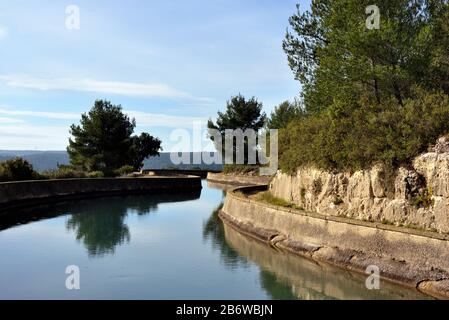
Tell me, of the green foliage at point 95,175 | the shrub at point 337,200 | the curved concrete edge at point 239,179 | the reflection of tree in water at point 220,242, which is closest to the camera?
the reflection of tree in water at point 220,242

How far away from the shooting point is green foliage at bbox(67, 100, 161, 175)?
56188 mm

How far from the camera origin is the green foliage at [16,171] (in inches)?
1346

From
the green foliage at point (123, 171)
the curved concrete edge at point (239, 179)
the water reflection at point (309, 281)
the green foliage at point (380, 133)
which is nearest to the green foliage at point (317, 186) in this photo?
the green foliage at point (380, 133)

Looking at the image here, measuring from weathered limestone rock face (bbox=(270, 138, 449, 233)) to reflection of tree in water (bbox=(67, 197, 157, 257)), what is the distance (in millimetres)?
9189

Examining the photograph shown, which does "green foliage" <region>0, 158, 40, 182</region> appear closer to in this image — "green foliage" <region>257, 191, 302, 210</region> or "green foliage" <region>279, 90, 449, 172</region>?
"green foliage" <region>257, 191, 302, 210</region>

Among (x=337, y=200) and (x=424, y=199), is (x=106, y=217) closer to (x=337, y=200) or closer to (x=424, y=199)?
(x=337, y=200)

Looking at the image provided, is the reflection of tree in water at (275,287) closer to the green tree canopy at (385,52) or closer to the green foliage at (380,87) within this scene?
the green foliage at (380,87)

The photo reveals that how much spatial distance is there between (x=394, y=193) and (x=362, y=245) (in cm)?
212

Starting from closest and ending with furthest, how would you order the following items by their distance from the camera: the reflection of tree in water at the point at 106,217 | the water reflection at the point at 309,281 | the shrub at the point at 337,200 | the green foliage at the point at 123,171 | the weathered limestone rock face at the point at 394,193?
1. the water reflection at the point at 309,281
2. the weathered limestone rock face at the point at 394,193
3. the shrub at the point at 337,200
4. the reflection of tree in water at the point at 106,217
5. the green foliage at the point at 123,171

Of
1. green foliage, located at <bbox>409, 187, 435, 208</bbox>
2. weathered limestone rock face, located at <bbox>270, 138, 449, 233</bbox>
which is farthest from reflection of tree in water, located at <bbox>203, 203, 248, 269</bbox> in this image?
green foliage, located at <bbox>409, 187, 435, 208</bbox>

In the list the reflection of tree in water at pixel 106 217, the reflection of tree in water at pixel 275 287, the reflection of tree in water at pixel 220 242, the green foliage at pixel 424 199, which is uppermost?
the green foliage at pixel 424 199

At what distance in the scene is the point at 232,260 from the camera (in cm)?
1788

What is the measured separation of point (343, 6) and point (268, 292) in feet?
44.7

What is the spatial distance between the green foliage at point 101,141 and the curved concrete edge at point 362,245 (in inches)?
1480
